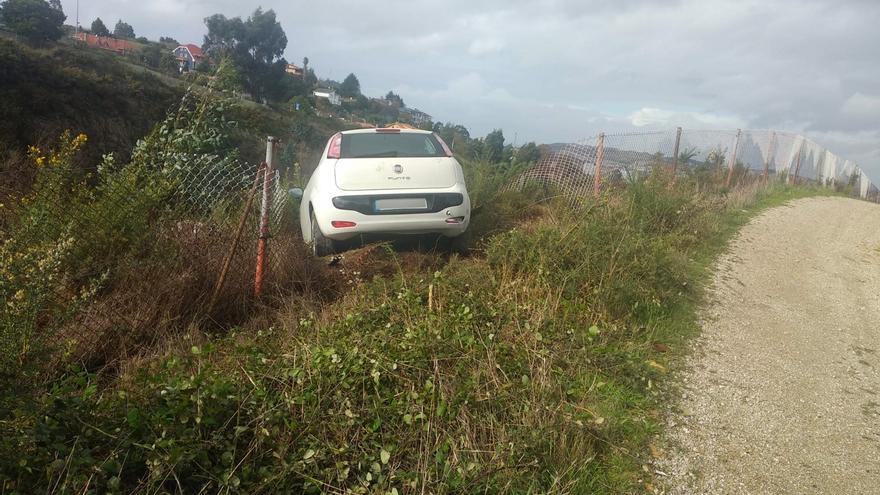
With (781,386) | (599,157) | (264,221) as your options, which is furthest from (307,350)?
(599,157)

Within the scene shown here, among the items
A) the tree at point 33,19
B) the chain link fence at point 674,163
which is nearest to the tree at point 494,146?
the chain link fence at point 674,163

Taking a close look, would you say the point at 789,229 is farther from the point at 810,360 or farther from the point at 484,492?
the point at 484,492

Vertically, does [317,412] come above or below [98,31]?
below

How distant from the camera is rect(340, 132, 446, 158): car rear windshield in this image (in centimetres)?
614

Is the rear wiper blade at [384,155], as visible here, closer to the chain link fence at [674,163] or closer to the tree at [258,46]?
the chain link fence at [674,163]

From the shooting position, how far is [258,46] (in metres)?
39.2

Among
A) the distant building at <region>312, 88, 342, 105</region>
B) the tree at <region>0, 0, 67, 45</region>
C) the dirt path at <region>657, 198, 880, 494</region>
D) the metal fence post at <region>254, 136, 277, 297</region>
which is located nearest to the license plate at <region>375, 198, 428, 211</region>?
the metal fence post at <region>254, 136, 277, 297</region>

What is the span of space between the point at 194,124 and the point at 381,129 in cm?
196

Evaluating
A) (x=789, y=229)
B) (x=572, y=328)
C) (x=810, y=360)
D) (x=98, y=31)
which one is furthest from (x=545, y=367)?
(x=98, y=31)

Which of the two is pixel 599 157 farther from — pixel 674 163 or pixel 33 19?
pixel 33 19

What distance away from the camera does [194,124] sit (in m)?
6.20

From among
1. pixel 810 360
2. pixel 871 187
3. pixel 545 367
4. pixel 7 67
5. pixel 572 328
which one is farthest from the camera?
pixel 871 187

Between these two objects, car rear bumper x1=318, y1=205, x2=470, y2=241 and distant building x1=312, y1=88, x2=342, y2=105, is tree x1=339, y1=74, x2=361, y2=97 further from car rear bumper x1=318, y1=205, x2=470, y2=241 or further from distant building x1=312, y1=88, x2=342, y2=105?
car rear bumper x1=318, y1=205, x2=470, y2=241

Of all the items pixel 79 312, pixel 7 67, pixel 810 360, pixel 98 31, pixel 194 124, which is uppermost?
pixel 98 31
